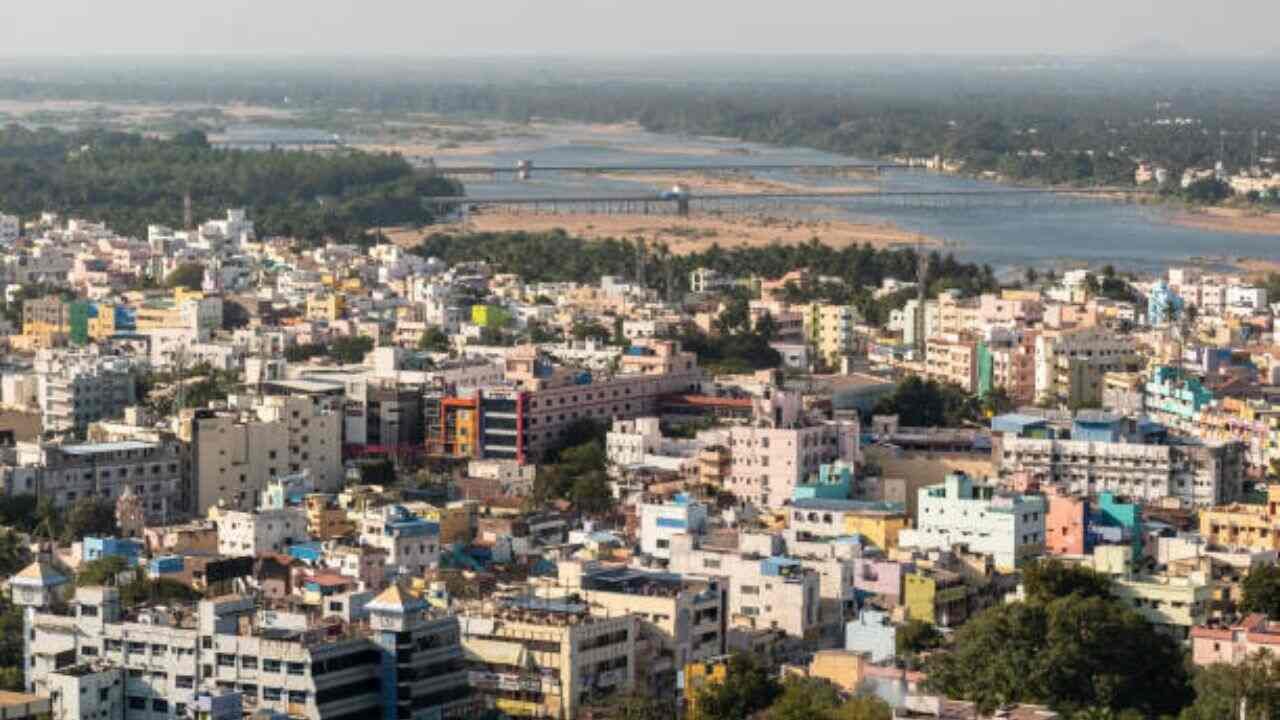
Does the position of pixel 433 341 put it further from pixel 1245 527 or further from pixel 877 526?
pixel 1245 527

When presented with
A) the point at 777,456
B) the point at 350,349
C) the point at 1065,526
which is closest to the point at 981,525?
the point at 1065,526

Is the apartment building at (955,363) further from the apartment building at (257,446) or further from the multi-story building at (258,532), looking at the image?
the multi-story building at (258,532)

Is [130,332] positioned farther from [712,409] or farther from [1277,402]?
[1277,402]

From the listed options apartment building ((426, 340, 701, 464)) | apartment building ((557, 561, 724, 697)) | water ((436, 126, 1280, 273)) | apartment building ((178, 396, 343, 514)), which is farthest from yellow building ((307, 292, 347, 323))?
apartment building ((557, 561, 724, 697))

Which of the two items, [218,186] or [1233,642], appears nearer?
[1233,642]

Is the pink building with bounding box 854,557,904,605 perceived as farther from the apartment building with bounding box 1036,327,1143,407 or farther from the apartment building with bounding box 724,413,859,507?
the apartment building with bounding box 1036,327,1143,407

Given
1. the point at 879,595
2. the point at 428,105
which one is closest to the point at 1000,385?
the point at 879,595
